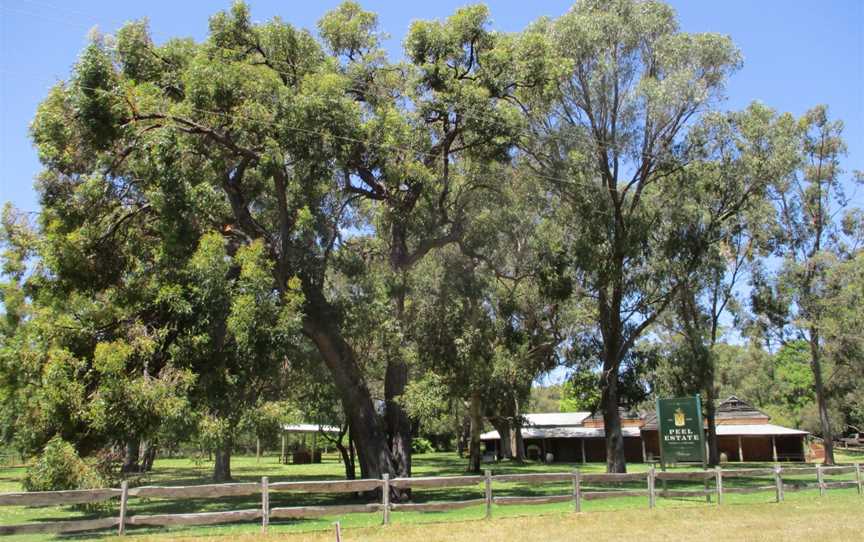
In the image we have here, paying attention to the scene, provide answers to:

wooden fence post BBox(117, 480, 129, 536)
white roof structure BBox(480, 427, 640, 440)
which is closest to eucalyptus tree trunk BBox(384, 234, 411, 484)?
wooden fence post BBox(117, 480, 129, 536)

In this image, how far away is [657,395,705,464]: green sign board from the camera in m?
20.1

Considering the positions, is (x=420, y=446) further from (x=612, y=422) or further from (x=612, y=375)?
(x=612, y=375)

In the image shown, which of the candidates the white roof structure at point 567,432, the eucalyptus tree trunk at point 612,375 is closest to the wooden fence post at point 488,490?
the eucalyptus tree trunk at point 612,375

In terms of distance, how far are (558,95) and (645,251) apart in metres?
7.82

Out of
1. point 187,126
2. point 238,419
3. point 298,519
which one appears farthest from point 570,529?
point 187,126

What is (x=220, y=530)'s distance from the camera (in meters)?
13.8

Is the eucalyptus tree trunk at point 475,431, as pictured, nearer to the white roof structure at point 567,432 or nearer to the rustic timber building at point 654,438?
the rustic timber building at point 654,438

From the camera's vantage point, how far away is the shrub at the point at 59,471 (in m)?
13.9

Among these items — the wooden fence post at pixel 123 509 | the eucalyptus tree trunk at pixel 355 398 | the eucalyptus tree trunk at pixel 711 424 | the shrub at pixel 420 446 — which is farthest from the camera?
the shrub at pixel 420 446

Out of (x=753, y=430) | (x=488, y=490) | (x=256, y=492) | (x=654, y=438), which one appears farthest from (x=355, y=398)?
(x=753, y=430)

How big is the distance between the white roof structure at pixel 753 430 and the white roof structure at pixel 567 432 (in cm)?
664

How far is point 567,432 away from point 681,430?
37.7 m

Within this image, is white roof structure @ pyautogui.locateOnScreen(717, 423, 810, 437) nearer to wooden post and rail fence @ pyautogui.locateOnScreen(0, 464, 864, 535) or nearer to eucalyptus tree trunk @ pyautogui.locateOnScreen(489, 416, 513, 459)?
eucalyptus tree trunk @ pyautogui.locateOnScreen(489, 416, 513, 459)

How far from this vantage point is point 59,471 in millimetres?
13969
